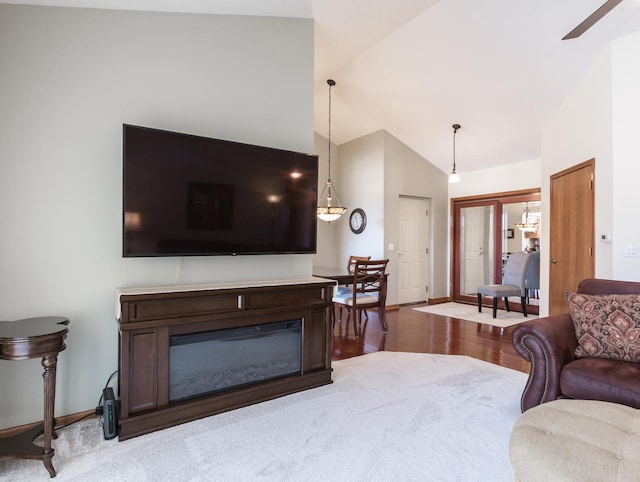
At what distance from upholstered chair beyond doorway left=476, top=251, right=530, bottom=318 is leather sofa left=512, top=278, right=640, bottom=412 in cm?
314

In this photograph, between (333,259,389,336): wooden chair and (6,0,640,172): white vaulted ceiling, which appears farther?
(333,259,389,336): wooden chair

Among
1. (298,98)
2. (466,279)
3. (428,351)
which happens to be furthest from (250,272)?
(466,279)

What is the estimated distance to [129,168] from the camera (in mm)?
2234

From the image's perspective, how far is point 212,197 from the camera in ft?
8.41

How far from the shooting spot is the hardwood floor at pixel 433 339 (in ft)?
12.2

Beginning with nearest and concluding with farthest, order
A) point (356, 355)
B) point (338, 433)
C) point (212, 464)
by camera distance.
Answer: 1. point (212, 464)
2. point (338, 433)
3. point (356, 355)

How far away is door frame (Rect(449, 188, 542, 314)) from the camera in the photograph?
5820 millimetres

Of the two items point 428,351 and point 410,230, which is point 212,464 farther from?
point 410,230

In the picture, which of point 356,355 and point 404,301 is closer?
point 356,355

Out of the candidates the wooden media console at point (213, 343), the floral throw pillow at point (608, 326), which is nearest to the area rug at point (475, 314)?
the floral throw pillow at point (608, 326)

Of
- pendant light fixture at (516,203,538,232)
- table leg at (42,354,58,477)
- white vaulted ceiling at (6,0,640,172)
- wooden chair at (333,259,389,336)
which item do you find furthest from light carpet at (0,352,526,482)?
pendant light fixture at (516,203,538,232)

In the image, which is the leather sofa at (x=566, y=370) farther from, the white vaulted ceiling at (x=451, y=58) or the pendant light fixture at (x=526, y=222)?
the pendant light fixture at (x=526, y=222)

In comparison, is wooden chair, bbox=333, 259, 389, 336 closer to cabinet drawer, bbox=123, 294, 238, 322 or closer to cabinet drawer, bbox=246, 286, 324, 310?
cabinet drawer, bbox=246, 286, 324, 310

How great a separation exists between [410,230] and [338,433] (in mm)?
4832
